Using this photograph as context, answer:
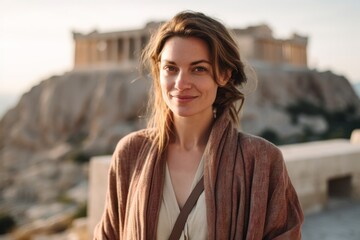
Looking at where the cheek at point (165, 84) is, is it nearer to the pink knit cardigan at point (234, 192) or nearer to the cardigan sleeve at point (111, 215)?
the pink knit cardigan at point (234, 192)

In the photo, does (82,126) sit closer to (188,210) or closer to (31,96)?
(31,96)

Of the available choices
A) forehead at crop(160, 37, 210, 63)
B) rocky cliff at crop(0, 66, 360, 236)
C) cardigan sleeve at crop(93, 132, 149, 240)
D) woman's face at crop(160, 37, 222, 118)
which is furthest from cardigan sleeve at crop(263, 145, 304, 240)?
rocky cliff at crop(0, 66, 360, 236)

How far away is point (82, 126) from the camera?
3772cm

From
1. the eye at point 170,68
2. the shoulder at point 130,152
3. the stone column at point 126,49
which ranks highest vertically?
the eye at point 170,68

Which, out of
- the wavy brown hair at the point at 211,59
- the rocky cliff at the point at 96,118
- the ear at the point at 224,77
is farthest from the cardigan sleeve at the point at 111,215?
the rocky cliff at the point at 96,118

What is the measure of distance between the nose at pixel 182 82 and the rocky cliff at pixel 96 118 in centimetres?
2472

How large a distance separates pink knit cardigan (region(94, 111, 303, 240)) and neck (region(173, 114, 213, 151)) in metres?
0.08

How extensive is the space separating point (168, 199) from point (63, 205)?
20.0m

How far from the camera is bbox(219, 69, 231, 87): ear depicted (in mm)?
1893

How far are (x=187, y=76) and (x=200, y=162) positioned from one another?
395 mm

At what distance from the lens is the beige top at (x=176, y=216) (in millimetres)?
1735

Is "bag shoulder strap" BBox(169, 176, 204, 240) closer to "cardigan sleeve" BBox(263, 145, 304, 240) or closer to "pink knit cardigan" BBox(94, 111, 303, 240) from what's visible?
→ "pink knit cardigan" BBox(94, 111, 303, 240)

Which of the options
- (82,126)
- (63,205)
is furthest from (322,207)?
(82,126)

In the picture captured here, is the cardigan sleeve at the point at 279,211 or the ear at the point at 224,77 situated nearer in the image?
the cardigan sleeve at the point at 279,211
